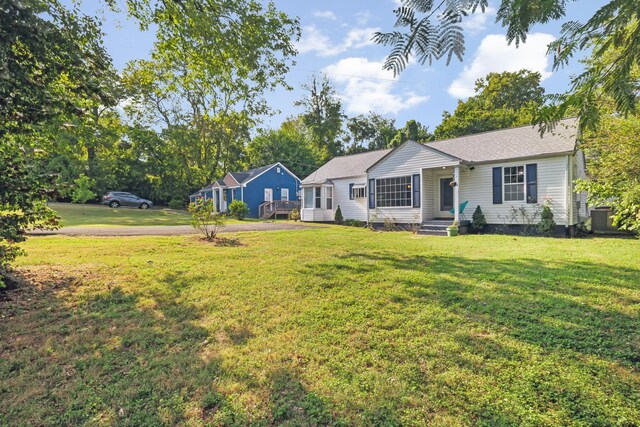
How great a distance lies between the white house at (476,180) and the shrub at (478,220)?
0.69 feet

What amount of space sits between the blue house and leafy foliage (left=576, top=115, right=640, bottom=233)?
2053 cm

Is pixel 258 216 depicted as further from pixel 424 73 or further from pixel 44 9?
pixel 424 73

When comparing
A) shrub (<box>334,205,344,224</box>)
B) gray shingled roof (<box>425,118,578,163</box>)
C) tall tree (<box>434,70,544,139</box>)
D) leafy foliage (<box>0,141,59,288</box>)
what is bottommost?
shrub (<box>334,205,344,224</box>)

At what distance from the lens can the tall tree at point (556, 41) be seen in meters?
2.06

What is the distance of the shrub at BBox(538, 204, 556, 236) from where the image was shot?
11.9 metres

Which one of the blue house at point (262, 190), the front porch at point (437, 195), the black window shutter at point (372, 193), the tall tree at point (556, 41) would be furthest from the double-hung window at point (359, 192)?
the tall tree at point (556, 41)

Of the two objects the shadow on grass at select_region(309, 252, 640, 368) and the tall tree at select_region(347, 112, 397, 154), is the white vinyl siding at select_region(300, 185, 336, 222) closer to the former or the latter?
the shadow on grass at select_region(309, 252, 640, 368)

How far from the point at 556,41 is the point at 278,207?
25538 mm

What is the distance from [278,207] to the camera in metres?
27.3

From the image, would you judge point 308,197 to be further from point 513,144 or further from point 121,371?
point 121,371

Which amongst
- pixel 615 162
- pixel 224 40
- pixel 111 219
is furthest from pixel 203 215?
pixel 111 219

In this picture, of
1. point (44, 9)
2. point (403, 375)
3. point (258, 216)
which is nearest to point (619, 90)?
point (403, 375)

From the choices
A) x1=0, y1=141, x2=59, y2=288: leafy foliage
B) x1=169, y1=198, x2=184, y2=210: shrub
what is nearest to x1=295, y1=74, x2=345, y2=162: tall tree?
x1=169, y1=198, x2=184, y2=210: shrub

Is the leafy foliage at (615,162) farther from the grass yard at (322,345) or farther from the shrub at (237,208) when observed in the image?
the shrub at (237,208)
